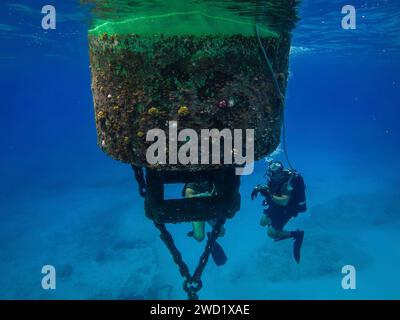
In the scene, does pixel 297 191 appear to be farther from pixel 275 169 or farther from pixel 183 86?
pixel 183 86

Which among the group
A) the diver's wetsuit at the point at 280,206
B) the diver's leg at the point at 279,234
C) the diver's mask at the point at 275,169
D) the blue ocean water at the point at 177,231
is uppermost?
the diver's mask at the point at 275,169

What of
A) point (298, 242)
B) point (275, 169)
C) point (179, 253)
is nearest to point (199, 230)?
point (275, 169)

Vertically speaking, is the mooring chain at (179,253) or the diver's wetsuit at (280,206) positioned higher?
the mooring chain at (179,253)

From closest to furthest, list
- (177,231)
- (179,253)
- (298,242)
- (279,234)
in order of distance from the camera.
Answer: (179,253) < (298,242) < (279,234) < (177,231)

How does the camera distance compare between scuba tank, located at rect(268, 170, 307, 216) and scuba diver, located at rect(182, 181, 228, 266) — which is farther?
scuba tank, located at rect(268, 170, 307, 216)

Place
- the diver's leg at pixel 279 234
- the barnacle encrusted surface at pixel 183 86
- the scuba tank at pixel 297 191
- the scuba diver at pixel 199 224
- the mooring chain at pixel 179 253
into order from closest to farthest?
the barnacle encrusted surface at pixel 183 86 < the mooring chain at pixel 179 253 < the scuba diver at pixel 199 224 < the scuba tank at pixel 297 191 < the diver's leg at pixel 279 234

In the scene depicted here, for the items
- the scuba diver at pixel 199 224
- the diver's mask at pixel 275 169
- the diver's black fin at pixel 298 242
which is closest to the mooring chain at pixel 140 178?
the scuba diver at pixel 199 224

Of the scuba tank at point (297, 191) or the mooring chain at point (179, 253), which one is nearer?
the mooring chain at point (179, 253)

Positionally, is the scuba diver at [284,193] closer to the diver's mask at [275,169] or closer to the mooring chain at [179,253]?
the diver's mask at [275,169]

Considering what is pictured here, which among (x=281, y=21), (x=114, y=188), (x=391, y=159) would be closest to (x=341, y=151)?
(x=391, y=159)

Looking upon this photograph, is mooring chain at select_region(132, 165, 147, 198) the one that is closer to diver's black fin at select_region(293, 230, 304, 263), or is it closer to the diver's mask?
the diver's mask

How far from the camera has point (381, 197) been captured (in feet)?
77.4

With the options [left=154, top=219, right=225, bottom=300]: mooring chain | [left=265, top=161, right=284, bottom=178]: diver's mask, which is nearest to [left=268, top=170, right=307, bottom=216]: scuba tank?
[left=265, top=161, right=284, bottom=178]: diver's mask

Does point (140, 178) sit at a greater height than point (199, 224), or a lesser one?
greater
